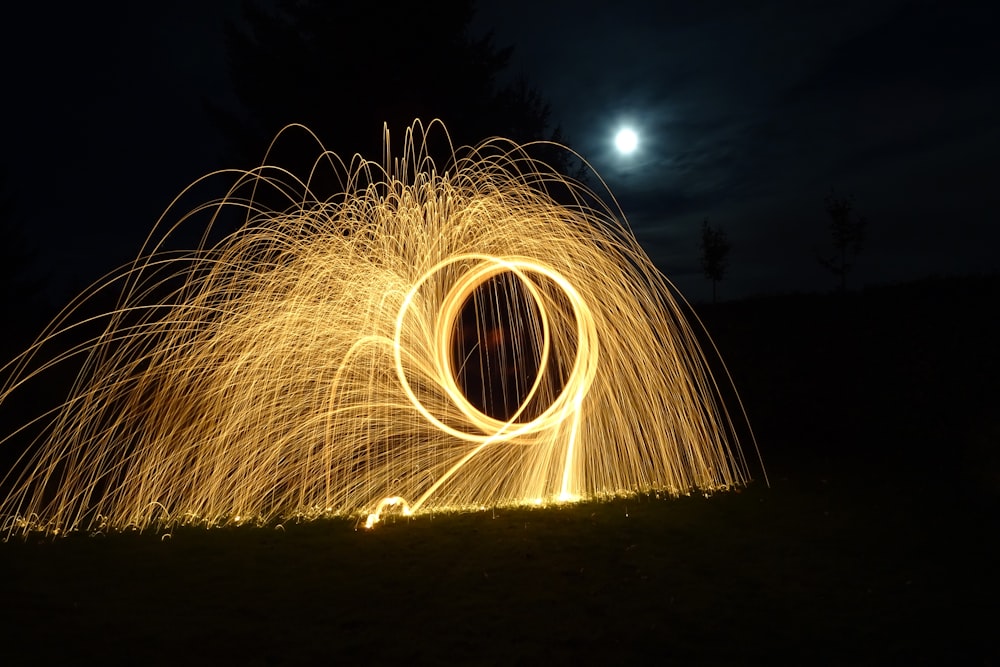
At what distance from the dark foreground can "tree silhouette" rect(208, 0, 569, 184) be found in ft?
42.8

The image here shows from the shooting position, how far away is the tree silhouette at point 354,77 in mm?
18406

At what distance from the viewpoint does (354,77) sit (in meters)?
19.0

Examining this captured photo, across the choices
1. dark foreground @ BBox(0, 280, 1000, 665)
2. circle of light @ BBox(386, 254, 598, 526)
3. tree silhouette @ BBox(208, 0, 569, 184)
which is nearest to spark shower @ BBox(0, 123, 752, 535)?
circle of light @ BBox(386, 254, 598, 526)

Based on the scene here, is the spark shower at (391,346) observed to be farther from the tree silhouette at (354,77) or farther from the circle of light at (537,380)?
the tree silhouette at (354,77)

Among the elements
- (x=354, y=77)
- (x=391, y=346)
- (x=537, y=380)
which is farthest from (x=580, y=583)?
(x=354, y=77)

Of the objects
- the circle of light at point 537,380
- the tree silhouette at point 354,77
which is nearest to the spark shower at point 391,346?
the circle of light at point 537,380

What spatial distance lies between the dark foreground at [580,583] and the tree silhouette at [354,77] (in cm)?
1305

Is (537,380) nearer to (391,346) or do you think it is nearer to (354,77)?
(391,346)

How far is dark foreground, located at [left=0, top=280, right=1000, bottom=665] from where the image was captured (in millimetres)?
4195

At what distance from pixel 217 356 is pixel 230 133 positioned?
13965 mm

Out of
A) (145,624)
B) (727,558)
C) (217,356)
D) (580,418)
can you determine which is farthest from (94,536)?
(727,558)

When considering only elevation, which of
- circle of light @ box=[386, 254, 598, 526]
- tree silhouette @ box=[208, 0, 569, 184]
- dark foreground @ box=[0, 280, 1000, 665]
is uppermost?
tree silhouette @ box=[208, 0, 569, 184]

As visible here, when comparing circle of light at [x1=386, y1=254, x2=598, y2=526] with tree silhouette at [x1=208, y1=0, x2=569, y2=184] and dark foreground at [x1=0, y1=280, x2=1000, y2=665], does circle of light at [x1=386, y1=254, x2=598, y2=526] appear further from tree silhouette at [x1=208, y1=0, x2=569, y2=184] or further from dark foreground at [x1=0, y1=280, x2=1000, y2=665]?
tree silhouette at [x1=208, y1=0, x2=569, y2=184]

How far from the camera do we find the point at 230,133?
787 inches
